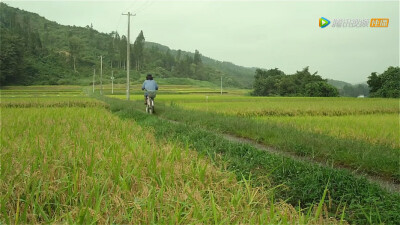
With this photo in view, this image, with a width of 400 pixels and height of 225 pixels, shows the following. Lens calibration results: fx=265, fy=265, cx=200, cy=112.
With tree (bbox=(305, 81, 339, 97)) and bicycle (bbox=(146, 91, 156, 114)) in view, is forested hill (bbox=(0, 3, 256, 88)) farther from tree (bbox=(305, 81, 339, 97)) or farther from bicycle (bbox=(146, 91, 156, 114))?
bicycle (bbox=(146, 91, 156, 114))

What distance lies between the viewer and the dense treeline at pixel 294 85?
4647cm

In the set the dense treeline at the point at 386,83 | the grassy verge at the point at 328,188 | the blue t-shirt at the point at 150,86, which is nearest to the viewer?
the grassy verge at the point at 328,188

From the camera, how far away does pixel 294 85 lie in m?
53.5

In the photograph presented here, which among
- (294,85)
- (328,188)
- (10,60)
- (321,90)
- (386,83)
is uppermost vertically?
(10,60)

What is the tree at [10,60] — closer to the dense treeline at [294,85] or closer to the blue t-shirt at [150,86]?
the dense treeline at [294,85]

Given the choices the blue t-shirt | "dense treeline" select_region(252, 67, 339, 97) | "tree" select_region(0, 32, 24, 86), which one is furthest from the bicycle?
"tree" select_region(0, 32, 24, 86)

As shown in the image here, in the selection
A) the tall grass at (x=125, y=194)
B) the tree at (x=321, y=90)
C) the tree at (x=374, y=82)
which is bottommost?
the tall grass at (x=125, y=194)

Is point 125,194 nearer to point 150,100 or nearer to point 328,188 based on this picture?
point 328,188

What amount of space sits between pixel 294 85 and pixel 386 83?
1569cm

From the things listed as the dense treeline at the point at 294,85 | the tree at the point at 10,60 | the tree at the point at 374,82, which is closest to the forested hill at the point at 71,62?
the tree at the point at 10,60

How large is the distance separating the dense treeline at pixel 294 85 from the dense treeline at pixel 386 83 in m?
5.61

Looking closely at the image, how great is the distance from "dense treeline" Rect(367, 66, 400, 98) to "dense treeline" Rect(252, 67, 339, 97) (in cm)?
561

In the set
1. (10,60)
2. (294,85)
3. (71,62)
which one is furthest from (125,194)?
(71,62)

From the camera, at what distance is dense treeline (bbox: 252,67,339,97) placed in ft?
152
